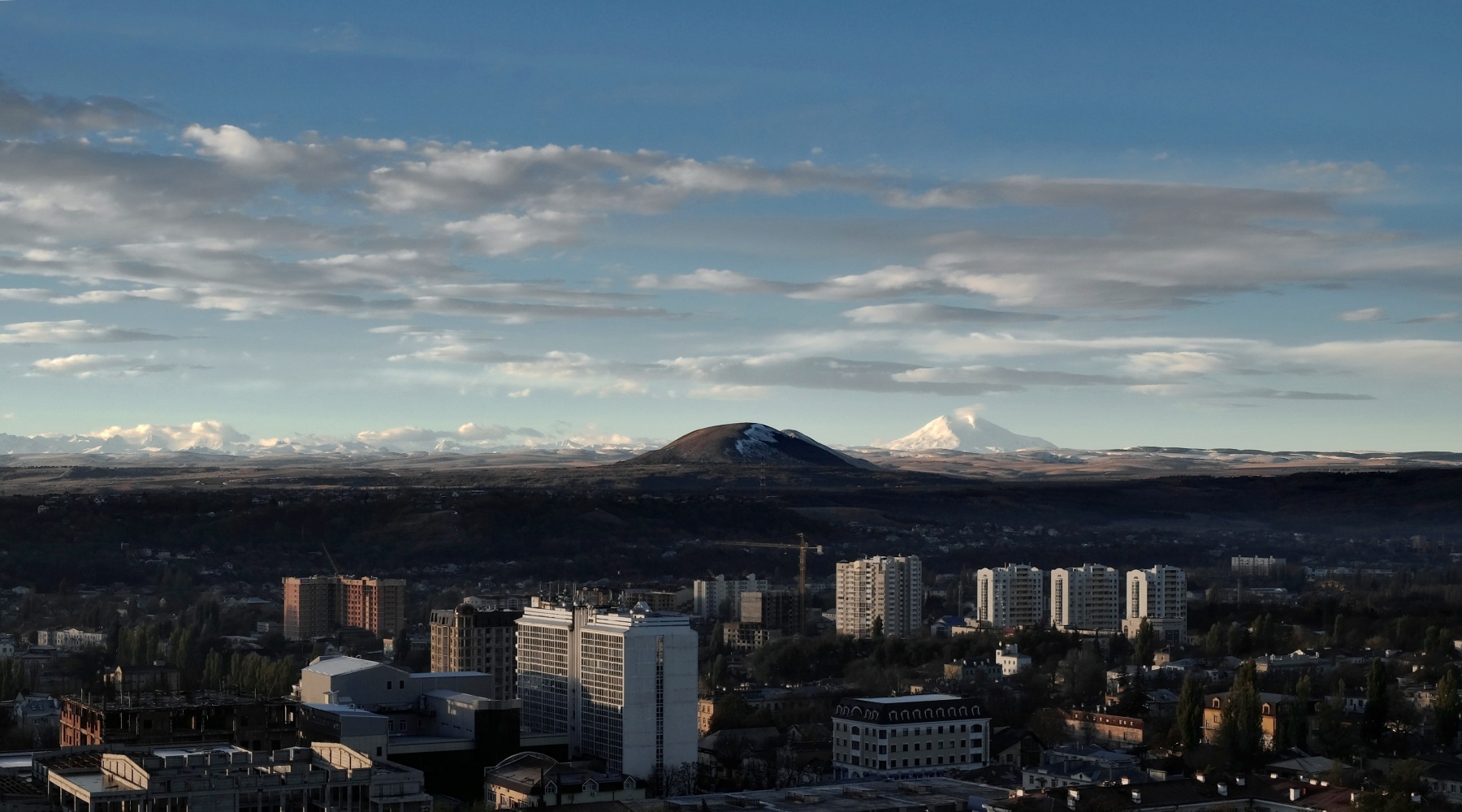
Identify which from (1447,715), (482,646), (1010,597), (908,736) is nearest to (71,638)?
(482,646)

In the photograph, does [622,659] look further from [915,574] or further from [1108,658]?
[915,574]

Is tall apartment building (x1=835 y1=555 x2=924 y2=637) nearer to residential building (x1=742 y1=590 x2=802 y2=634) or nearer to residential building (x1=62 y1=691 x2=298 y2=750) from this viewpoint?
residential building (x1=742 y1=590 x2=802 y2=634)

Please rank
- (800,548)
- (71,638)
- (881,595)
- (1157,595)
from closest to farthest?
1. (71,638)
2. (1157,595)
3. (881,595)
4. (800,548)

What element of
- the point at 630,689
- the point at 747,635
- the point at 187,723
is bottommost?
the point at 747,635

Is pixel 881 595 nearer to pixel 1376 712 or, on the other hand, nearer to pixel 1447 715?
pixel 1376 712

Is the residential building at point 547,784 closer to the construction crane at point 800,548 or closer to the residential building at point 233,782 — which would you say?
the residential building at point 233,782

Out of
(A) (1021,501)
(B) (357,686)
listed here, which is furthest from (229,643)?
(A) (1021,501)
